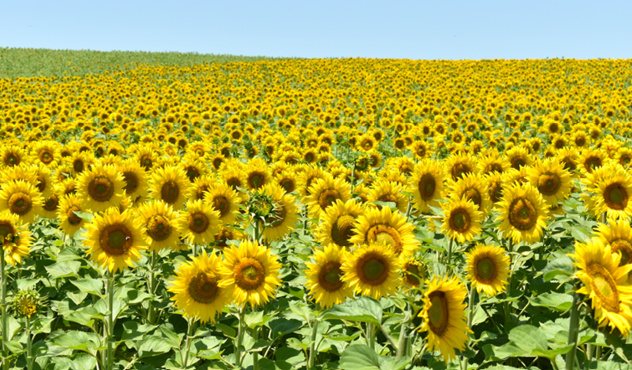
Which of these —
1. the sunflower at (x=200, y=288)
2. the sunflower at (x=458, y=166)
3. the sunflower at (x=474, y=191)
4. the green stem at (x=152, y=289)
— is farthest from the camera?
the sunflower at (x=458, y=166)

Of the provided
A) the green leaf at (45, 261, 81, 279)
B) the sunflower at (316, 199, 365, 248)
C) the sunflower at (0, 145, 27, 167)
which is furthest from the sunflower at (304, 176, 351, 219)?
the sunflower at (0, 145, 27, 167)

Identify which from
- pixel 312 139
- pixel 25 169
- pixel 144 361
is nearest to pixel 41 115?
pixel 312 139

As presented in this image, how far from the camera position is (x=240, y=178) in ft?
17.9

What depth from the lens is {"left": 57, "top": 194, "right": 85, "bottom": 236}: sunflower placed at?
4.61 metres

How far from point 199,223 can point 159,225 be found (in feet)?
1.18

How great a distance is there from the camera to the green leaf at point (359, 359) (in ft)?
7.75

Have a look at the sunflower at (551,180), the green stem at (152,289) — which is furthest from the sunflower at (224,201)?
the sunflower at (551,180)

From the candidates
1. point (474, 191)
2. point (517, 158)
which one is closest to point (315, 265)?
point (474, 191)

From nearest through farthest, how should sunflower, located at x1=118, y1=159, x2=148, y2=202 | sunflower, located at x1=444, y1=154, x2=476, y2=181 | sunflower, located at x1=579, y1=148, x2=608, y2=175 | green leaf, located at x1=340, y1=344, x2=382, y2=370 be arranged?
green leaf, located at x1=340, y1=344, x2=382, y2=370, sunflower, located at x1=118, y1=159, x2=148, y2=202, sunflower, located at x1=444, y1=154, x2=476, y2=181, sunflower, located at x1=579, y1=148, x2=608, y2=175

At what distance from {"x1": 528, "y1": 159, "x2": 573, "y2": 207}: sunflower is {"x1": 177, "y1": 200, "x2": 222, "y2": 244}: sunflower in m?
3.46

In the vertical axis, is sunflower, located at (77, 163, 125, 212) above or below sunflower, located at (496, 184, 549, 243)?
below

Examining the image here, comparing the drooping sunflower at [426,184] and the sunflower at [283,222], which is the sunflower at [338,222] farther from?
the drooping sunflower at [426,184]

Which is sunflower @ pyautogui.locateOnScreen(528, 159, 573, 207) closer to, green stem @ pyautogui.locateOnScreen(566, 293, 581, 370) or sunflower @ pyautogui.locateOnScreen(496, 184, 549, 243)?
sunflower @ pyautogui.locateOnScreen(496, 184, 549, 243)

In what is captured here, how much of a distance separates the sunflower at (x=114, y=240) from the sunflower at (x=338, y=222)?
1.47m
